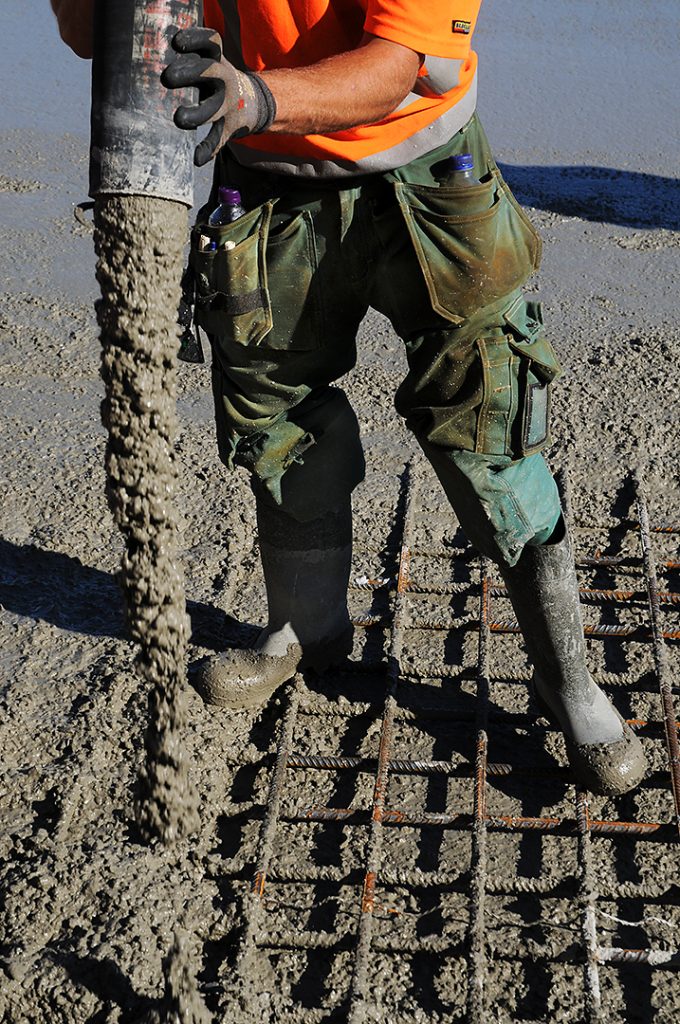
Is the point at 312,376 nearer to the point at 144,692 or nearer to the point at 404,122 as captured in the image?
the point at 404,122

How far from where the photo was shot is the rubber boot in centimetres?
269

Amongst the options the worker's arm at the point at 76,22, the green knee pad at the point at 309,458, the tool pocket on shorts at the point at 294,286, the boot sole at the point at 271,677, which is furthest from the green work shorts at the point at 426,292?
the boot sole at the point at 271,677

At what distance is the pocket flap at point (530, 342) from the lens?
2.25m

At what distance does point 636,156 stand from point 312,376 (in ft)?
12.3

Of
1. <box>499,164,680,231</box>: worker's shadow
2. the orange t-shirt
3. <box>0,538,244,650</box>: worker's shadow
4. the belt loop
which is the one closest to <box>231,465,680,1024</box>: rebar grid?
<box>0,538,244,650</box>: worker's shadow

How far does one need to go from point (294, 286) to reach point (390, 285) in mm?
190

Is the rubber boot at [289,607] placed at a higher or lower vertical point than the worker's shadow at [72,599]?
higher

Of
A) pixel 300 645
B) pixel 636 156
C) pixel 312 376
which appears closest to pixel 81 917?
pixel 300 645

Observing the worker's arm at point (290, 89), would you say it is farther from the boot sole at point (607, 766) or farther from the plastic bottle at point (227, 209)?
the boot sole at point (607, 766)

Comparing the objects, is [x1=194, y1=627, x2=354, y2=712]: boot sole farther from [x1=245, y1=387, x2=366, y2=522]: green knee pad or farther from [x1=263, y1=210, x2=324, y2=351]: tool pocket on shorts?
[x1=263, y1=210, x2=324, y2=351]: tool pocket on shorts

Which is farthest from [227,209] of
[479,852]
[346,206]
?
[479,852]

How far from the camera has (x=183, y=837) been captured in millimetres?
2357

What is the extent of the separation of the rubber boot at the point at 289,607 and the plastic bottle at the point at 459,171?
0.81m

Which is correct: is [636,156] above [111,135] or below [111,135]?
below
